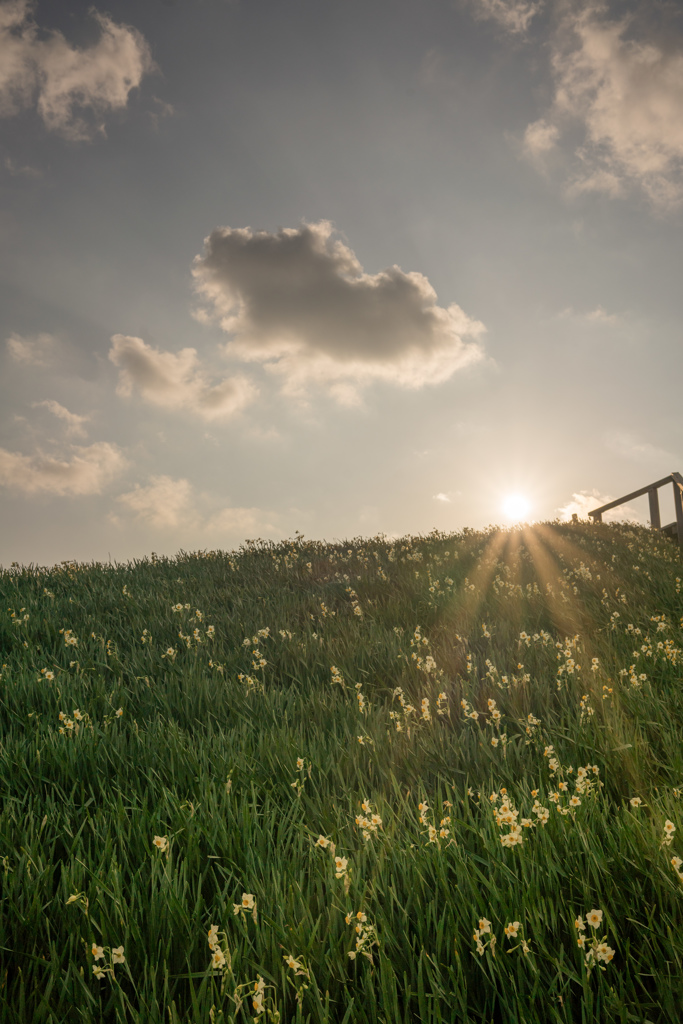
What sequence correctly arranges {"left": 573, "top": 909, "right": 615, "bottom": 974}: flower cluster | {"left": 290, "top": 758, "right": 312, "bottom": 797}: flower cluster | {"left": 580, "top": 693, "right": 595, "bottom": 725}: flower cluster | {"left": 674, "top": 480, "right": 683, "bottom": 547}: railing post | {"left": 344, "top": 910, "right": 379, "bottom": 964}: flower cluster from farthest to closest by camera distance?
{"left": 674, "top": 480, "right": 683, "bottom": 547}: railing post < {"left": 580, "top": 693, "right": 595, "bottom": 725}: flower cluster < {"left": 290, "top": 758, "right": 312, "bottom": 797}: flower cluster < {"left": 344, "top": 910, "right": 379, "bottom": 964}: flower cluster < {"left": 573, "top": 909, "right": 615, "bottom": 974}: flower cluster

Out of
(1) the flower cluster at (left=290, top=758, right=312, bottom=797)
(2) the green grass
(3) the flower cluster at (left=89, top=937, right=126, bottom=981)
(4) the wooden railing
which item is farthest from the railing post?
(3) the flower cluster at (left=89, top=937, right=126, bottom=981)

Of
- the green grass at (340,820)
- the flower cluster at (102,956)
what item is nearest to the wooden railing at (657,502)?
the green grass at (340,820)

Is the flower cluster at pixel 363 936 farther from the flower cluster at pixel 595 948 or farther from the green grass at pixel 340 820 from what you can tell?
the flower cluster at pixel 595 948

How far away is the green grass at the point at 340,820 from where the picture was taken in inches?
72.0

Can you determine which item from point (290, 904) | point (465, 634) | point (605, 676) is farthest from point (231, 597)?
point (290, 904)

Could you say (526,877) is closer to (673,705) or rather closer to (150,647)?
(673,705)

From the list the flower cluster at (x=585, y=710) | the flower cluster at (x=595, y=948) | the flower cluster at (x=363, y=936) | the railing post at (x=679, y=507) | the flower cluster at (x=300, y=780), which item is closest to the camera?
the flower cluster at (x=595, y=948)

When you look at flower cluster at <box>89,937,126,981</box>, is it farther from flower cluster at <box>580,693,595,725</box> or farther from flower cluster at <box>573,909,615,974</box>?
flower cluster at <box>580,693,595,725</box>

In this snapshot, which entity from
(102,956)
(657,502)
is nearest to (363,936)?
(102,956)

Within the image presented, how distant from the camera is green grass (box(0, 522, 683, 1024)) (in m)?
1.83

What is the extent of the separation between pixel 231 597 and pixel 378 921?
6.47m

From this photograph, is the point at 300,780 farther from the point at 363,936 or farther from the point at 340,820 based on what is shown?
the point at 363,936

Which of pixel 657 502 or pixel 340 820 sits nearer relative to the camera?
pixel 340 820

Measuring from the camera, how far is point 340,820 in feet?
9.17
